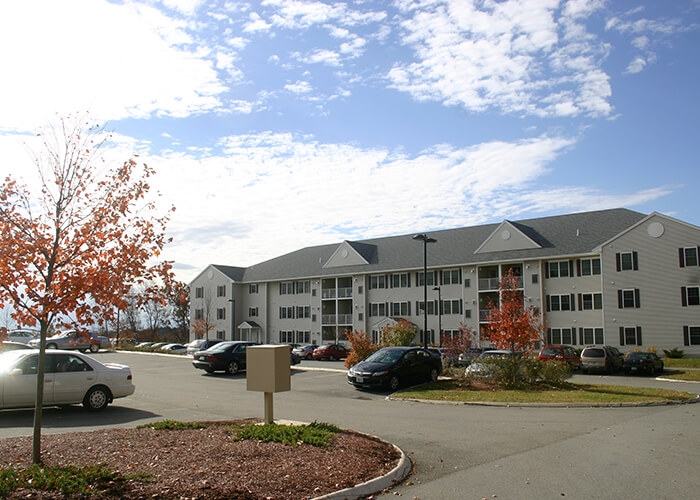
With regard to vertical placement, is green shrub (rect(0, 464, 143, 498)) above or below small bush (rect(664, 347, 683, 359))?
above

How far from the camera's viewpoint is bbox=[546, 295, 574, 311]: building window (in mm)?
43969

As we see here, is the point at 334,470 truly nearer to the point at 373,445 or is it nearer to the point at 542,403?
the point at 373,445

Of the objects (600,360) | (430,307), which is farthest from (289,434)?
(430,307)

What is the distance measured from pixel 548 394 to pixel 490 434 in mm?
7410

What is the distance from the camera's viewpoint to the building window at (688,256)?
126 ft

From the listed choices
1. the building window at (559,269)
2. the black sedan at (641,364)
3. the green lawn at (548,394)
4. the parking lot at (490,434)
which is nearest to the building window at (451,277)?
the building window at (559,269)

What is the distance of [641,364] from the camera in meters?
29.5

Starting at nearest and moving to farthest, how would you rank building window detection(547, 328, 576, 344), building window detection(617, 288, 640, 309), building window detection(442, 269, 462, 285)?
A: building window detection(617, 288, 640, 309)
building window detection(547, 328, 576, 344)
building window detection(442, 269, 462, 285)

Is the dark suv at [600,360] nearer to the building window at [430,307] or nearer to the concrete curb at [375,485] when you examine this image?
the building window at [430,307]

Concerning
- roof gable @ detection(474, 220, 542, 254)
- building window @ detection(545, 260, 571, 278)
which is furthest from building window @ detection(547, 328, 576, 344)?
roof gable @ detection(474, 220, 542, 254)

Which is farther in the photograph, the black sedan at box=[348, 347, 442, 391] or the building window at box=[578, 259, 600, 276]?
the building window at box=[578, 259, 600, 276]

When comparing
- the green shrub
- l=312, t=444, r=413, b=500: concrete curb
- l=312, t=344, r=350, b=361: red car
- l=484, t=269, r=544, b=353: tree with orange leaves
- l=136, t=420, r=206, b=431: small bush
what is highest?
l=484, t=269, r=544, b=353: tree with orange leaves

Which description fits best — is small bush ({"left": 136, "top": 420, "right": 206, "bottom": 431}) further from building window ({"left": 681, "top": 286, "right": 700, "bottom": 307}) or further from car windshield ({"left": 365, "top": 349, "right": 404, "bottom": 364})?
building window ({"left": 681, "top": 286, "right": 700, "bottom": 307})

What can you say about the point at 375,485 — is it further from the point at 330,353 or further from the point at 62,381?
the point at 330,353
